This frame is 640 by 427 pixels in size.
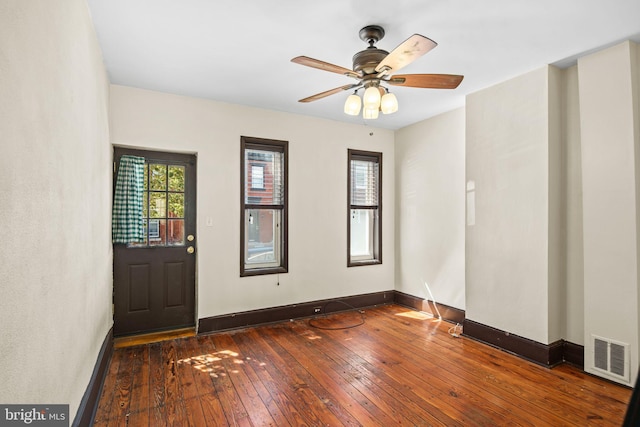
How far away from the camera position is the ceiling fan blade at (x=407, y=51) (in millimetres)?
1894

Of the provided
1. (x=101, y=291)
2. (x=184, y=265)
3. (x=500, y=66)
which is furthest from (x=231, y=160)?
(x=500, y=66)

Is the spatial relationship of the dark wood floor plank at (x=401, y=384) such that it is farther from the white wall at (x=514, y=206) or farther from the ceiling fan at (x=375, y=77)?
the ceiling fan at (x=375, y=77)

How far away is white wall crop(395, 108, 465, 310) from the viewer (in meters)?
4.34

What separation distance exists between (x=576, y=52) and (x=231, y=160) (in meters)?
3.64

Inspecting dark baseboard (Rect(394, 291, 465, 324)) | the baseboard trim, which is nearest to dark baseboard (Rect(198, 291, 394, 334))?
dark baseboard (Rect(394, 291, 465, 324))

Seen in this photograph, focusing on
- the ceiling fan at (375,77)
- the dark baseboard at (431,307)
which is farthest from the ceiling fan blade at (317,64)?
the dark baseboard at (431,307)

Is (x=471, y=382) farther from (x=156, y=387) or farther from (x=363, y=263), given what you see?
(x=156, y=387)

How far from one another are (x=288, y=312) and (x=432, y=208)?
97.3 inches

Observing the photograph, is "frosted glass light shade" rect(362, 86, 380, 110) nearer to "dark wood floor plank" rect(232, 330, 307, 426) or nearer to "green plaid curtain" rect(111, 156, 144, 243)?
"dark wood floor plank" rect(232, 330, 307, 426)

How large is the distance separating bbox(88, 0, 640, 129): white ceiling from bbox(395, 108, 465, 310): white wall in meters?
1.02

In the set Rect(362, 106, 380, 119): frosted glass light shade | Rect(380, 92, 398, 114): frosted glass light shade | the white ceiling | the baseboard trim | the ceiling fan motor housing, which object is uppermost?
the white ceiling

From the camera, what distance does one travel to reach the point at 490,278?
3.64 meters

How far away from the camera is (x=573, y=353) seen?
313 cm

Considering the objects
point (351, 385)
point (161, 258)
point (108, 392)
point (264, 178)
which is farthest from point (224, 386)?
point (264, 178)
